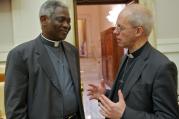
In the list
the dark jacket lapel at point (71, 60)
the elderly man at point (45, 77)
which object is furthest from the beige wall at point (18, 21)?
the elderly man at point (45, 77)

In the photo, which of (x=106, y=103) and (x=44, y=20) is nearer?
(x=106, y=103)

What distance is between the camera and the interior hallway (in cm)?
676

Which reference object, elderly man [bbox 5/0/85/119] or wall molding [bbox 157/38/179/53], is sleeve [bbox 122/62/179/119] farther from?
wall molding [bbox 157/38/179/53]

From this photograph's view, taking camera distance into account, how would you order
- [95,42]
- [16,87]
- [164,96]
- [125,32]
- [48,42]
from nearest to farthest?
[164,96], [125,32], [16,87], [48,42], [95,42]

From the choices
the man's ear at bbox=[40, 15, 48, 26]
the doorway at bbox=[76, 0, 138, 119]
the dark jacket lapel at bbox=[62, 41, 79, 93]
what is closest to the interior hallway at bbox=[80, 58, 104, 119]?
the doorway at bbox=[76, 0, 138, 119]

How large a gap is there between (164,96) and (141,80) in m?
0.20

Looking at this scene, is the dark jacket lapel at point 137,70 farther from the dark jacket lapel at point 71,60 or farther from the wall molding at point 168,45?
the wall molding at point 168,45

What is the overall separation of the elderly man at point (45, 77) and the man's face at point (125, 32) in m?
0.46

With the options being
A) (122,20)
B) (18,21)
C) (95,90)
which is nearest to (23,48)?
(95,90)

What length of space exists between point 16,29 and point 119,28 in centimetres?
325

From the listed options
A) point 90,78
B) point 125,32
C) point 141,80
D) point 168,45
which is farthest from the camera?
point 90,78

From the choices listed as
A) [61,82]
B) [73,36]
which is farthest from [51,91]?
[73,36]

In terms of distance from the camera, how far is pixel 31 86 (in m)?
2.24

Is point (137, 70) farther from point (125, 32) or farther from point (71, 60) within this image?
point (71, 60)
